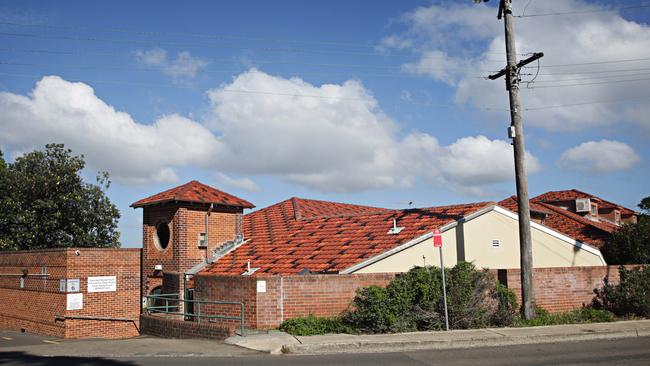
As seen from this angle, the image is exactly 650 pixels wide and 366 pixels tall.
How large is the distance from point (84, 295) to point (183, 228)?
4285 mm

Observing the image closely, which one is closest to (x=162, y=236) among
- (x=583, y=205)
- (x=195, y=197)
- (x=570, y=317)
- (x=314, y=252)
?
(x=195, y=197)

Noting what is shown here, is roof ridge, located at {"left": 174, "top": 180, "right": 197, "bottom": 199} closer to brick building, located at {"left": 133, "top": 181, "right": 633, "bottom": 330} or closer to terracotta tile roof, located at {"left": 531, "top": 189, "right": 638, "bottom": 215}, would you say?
brick building, located at {"left": 133, "top": 181, "right": 633, "bottom": 330}

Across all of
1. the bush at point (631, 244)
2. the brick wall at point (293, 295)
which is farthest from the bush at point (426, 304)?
the bush at point (631, 244)

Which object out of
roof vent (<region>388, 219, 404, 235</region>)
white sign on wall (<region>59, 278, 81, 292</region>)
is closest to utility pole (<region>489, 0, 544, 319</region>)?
roof vent (<region>388, 219, 404, 235</region>)

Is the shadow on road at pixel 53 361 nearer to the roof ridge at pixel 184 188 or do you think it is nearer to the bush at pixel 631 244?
the roof ridge at pixel 184 188

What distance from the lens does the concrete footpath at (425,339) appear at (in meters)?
12.9

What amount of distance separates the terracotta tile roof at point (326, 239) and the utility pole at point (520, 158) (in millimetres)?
3687

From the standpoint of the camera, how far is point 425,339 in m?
13.4

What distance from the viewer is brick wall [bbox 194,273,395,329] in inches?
607

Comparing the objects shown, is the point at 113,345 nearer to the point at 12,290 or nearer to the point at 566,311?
the point at 566,311

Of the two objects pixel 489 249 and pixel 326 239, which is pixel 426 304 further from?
pixel 326 239

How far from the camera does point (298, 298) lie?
15609 millimetres

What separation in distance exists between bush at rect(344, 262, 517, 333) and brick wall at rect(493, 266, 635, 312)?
1839 mm

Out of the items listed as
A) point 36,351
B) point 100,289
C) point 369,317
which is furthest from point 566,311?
point 100,289
